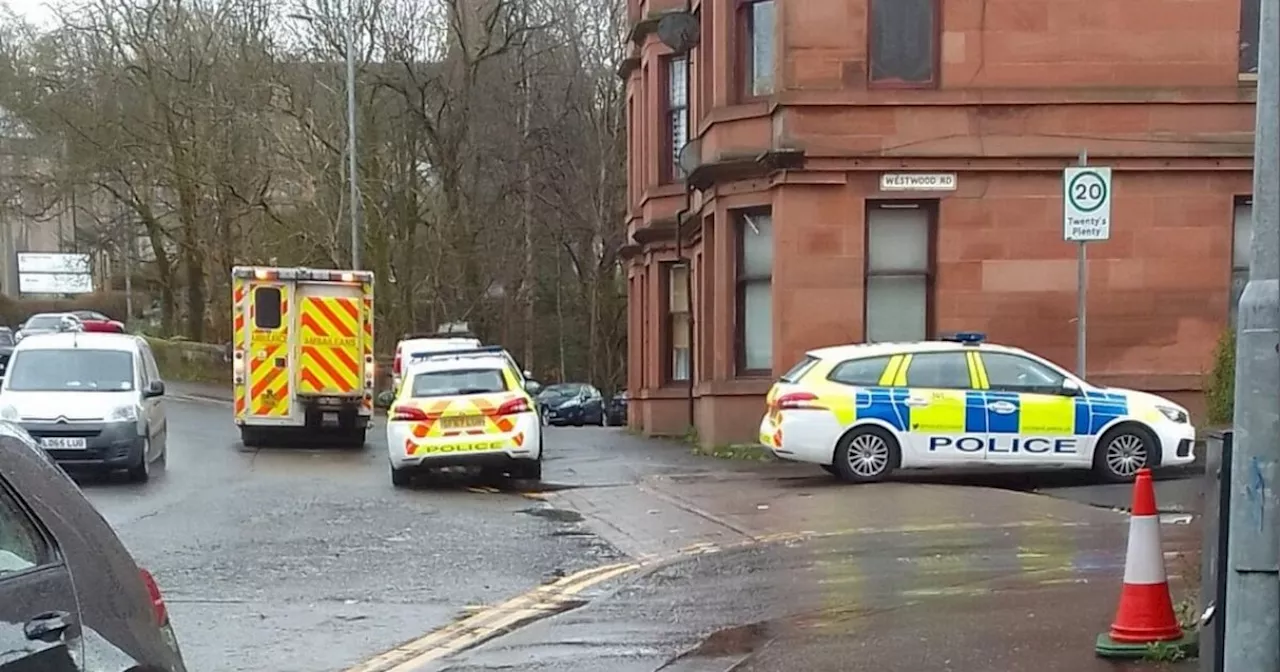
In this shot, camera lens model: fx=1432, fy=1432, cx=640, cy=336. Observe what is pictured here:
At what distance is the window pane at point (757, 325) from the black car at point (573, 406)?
21.3 m

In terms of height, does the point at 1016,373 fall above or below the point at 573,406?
above

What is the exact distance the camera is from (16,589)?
354 centimetres

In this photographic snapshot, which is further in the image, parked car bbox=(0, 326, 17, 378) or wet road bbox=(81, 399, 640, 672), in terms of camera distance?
parked car bbox=(0, 326, 17, 378)

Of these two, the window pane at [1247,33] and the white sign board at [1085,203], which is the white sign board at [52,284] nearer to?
the window pane at [1247,33]

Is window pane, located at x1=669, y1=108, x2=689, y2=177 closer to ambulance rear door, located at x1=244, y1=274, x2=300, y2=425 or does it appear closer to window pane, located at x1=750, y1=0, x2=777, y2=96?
window pane, located at x1=750, y1=0, x2=777, y2=96

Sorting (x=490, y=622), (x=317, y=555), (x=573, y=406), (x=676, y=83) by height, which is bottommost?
(x=573, y=406)

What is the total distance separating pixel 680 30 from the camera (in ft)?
77.3

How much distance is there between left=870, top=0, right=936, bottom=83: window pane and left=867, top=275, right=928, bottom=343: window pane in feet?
8.81

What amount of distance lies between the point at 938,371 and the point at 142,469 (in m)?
9.23

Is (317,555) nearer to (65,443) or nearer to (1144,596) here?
(65,443)

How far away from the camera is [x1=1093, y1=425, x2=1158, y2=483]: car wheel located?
14.6 meters

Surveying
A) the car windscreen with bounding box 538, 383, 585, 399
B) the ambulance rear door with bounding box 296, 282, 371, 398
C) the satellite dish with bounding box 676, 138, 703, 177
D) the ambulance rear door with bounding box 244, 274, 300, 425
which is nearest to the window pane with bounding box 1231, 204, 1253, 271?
the satellite dish with bounding box 676, 138, 703, 177

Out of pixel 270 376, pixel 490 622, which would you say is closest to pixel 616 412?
pixel 270 376

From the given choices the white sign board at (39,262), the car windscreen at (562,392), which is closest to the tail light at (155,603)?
Answer: the car windscreen at (562,392)
